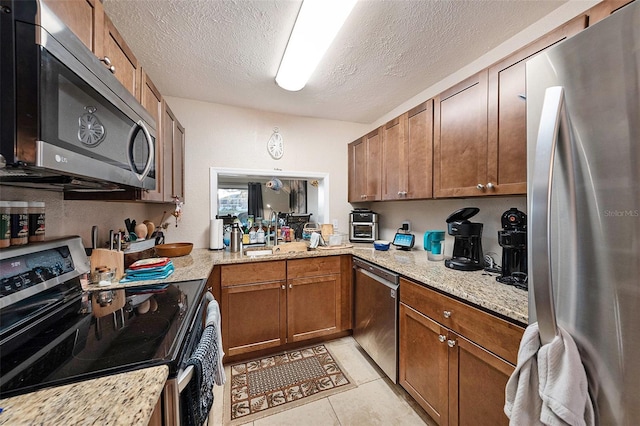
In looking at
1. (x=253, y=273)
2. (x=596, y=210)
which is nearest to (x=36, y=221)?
(x=253, y=273)

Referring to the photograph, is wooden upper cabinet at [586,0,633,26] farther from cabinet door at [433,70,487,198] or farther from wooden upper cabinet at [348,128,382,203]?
wooden upper cabinet at [348,128,382,203]

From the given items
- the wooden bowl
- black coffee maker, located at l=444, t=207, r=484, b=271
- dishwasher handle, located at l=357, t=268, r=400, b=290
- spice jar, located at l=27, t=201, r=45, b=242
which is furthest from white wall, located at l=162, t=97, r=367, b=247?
black coffee maker, located at l=444, t=207, r=484, b=271

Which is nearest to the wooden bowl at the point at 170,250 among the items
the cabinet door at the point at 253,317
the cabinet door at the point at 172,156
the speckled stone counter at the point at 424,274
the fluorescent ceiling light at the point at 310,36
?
the speckled stone counter at the point at 424,274

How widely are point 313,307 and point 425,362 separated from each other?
1.04 metres

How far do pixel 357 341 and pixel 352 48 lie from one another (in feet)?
7.85

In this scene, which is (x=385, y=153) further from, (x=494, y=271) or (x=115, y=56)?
(x=115, y=56)

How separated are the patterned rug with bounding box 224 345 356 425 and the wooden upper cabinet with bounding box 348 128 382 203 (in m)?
1.61

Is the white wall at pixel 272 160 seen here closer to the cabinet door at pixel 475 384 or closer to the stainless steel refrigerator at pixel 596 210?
the cabinet door at pixel 475 384

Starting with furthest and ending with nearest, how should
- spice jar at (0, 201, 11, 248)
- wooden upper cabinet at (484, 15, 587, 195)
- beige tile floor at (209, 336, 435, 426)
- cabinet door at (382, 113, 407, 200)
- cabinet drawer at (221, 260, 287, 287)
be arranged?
cabinet door at (382, 113, 407, 200), cabinet drawer at (221, 260, 287, 287), beige tile floor at (209, 336, 435, 426), wooden upper cabinet at (484, 15, 587, 195), spice jar at (0, 201, 11, 248)

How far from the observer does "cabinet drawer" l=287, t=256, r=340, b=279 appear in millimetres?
2107

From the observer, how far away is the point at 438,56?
177cm

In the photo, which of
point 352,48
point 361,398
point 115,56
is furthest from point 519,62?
point 361,398

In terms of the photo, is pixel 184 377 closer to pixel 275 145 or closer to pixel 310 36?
pixel 310 36

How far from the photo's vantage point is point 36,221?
3.23 ft
